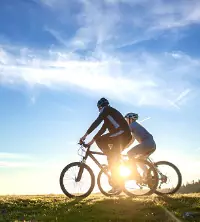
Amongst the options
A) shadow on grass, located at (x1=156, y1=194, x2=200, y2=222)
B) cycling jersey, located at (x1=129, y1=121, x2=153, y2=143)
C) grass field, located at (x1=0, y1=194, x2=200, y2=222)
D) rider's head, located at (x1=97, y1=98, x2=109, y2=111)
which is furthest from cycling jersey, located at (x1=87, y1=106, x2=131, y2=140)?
shadow on grass, located at (x1=156, y1=194, x2=200, y2=222)

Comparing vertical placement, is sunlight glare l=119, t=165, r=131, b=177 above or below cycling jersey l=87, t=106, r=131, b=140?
below

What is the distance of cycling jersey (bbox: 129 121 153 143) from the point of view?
19078mm

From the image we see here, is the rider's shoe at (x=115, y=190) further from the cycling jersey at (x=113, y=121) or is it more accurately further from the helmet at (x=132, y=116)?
the helmet at (x=132, y=116)

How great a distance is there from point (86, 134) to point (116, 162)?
1991mm

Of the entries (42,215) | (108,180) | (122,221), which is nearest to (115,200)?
(108,180)

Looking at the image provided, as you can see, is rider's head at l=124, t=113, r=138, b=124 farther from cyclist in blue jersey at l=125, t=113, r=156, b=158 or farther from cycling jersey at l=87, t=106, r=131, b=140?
cycling jersey at l=87, t=106, r=131, b=140

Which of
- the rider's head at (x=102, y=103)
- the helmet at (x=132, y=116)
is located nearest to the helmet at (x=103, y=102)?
the rider's head at (x=102, y=103)

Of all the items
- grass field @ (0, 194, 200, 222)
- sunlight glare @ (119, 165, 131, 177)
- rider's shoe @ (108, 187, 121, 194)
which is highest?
sunlight glare @ (119, 165, 131, 177)

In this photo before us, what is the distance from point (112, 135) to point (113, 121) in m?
0.68

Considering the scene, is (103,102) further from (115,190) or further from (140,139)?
(115,190)

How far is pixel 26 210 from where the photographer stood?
17.0 m

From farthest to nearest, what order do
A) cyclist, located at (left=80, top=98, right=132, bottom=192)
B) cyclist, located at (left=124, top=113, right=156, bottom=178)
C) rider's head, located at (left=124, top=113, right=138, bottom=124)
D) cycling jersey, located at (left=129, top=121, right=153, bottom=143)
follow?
rider's head, located at (left=124, top=113, right=138, bottom=124) → cycling jersey, located at (left=129, top=121, right=153, bottom=143) → cyclist, located at (left=124, top=113, right=156, bottom=178) → cyclist, located at (left=80, top=98, right=132, bottom=192)

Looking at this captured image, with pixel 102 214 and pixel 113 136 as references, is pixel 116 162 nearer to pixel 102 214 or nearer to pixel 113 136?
pixel 113 136

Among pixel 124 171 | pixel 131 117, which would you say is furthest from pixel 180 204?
pixel 131 117
